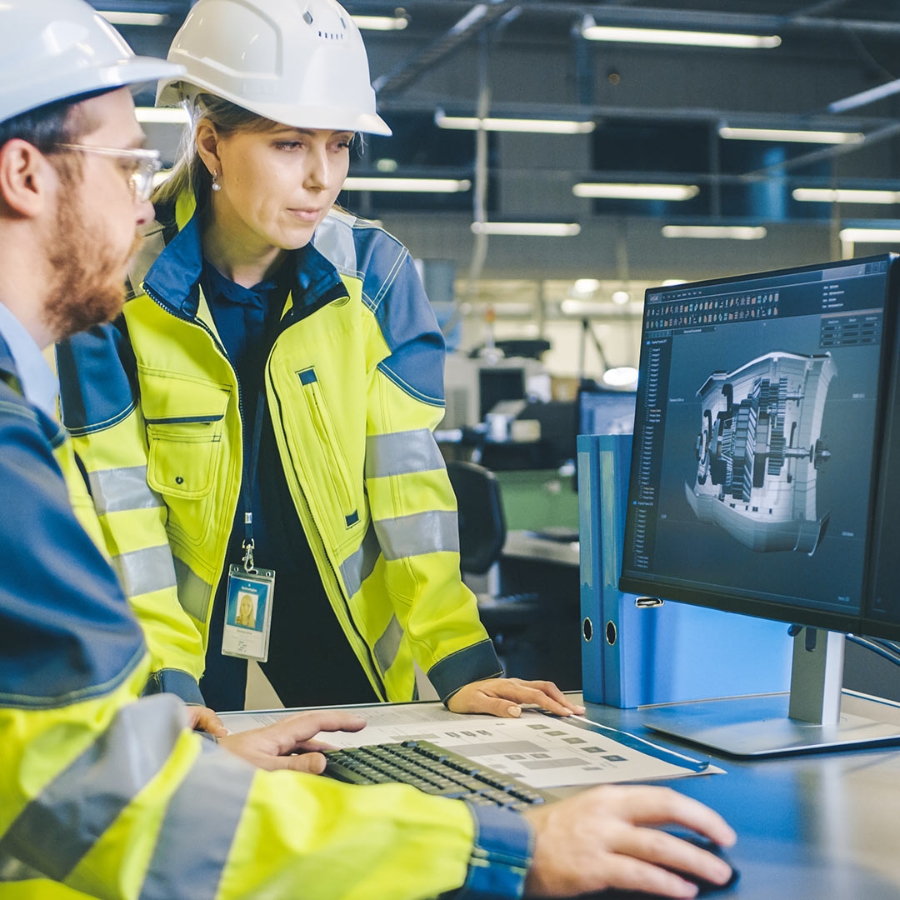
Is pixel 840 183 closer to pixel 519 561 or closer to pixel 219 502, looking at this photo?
A: pixel 519 561

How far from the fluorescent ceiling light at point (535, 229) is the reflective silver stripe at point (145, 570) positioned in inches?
439

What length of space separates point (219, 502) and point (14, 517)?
2.97 ft

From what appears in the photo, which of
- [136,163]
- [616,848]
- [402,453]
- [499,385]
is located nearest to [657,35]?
[499,385]

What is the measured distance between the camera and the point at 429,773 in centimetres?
113

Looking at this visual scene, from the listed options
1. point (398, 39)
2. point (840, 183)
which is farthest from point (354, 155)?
point (840, 183)

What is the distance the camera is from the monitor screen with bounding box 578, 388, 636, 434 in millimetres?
3670

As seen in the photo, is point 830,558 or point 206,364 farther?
point 206,364

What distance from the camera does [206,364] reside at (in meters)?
1.66

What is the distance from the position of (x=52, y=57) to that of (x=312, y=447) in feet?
2.75

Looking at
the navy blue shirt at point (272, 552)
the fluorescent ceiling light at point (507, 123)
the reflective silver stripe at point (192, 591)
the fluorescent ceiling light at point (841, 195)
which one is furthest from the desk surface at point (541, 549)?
the fluorescent ceiling light at point (841, 195)

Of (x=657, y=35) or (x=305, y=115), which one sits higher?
(x=657, y=35)

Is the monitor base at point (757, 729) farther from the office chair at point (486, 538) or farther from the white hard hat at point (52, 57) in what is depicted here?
the office chair at point (486, 538)

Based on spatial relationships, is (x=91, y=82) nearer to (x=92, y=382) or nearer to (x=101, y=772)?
(x=101, y=772)

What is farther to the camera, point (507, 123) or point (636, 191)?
point (636, 191)
